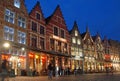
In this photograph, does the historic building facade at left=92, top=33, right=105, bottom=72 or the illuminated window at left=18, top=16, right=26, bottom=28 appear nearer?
the illuminated window at left=18, top=16, right=26, bottom=28

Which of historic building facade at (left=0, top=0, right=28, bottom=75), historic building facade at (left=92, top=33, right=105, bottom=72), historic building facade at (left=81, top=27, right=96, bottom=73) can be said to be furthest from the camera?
historic building facade at (left=92, top=33, right=105, bottom=72)

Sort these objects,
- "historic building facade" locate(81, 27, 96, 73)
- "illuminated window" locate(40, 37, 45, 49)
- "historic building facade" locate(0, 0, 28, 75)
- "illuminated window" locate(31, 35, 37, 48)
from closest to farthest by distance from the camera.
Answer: "historic building facade" locate(0, 0, 28, 75)
"illuminated window" locate(31, 35, 37, 48)
"illuminated window" locate(40, 37, 45, 49)
"historic building facade" locate(81, 27, 96, 73)

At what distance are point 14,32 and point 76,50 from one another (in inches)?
973

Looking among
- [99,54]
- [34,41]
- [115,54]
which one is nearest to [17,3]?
[34,41]

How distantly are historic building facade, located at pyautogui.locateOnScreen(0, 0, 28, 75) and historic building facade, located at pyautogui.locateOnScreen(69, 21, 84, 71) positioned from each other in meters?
19.3

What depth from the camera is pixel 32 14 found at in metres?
44.1

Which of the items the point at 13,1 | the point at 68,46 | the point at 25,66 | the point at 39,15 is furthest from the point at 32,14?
the point at 68,46

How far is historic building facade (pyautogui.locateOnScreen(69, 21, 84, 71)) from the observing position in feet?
189

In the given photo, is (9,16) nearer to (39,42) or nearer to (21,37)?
(21,37)

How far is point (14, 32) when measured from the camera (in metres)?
38.5

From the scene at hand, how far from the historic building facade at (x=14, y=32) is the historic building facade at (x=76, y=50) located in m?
19.3

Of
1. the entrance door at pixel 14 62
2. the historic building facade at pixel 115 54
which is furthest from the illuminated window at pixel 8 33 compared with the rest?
the historic building facade at pixel 115 54

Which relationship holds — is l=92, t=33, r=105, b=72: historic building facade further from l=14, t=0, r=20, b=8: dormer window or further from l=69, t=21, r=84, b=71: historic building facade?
l=14, t=0, r=20, b=8: dormer window

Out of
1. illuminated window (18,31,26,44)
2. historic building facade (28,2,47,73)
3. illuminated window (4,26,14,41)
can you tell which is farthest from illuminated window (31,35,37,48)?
illuminated window (4,26,14,41)
